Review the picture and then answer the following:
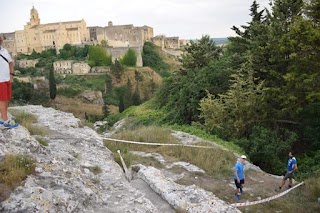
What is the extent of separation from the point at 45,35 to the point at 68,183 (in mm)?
93498

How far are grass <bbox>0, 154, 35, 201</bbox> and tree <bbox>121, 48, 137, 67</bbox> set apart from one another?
7194 centimetres

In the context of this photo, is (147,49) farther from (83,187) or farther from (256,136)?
(83,187)

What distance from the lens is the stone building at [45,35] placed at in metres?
88.8

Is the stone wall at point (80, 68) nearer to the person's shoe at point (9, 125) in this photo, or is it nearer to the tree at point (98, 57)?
the tree at point (98, 57)

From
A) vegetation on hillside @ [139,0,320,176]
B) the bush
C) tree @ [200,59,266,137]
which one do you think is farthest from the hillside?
tree @ [200,59,266,137]

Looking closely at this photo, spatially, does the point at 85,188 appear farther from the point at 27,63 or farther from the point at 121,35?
the point at 121,35

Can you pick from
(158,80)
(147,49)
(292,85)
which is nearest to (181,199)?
(292,85)

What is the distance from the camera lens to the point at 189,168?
9000 mm

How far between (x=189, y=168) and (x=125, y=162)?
Answer: 1.91 meters

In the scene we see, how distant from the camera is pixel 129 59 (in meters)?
77.0

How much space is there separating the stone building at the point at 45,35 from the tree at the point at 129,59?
20.5 metres

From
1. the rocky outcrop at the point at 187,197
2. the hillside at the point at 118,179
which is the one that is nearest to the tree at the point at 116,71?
the hillside at the point at 118,179

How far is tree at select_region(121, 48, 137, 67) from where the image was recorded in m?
76.8

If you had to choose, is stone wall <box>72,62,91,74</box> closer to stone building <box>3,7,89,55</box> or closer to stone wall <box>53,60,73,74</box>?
stone wall <box>53,60,73,74</box>
